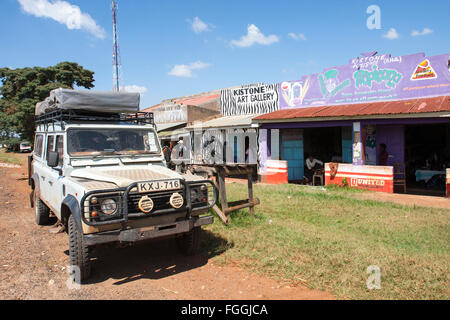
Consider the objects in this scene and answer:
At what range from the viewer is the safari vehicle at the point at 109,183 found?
3914 millimetres

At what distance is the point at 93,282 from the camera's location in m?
4.21

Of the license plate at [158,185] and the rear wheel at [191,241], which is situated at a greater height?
the license plate at [158,185]

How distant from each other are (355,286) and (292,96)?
11.5m

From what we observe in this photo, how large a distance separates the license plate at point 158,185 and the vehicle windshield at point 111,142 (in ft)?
5.01

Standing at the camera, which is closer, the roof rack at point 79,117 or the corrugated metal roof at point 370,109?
the roof rack at point 79,117

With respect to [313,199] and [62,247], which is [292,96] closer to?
[313,199]

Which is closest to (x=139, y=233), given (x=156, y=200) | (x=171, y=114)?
(x=156, y=200)

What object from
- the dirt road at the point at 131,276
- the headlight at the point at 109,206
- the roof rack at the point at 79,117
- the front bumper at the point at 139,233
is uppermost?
the roof rack at the point at 79,117

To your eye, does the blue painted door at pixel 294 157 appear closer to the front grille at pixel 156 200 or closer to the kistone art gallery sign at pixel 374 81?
the kistone art gallery sign at pixel 374 81

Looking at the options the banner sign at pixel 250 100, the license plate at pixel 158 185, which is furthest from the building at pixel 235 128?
the license plate at pixel 158 185

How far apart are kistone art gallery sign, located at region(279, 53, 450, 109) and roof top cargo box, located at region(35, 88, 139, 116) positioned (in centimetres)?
908

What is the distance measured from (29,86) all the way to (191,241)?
88.9 ft

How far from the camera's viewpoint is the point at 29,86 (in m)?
26.3

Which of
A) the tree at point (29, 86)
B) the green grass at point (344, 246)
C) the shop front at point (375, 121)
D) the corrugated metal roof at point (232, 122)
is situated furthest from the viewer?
the tree at point (29, 86)
